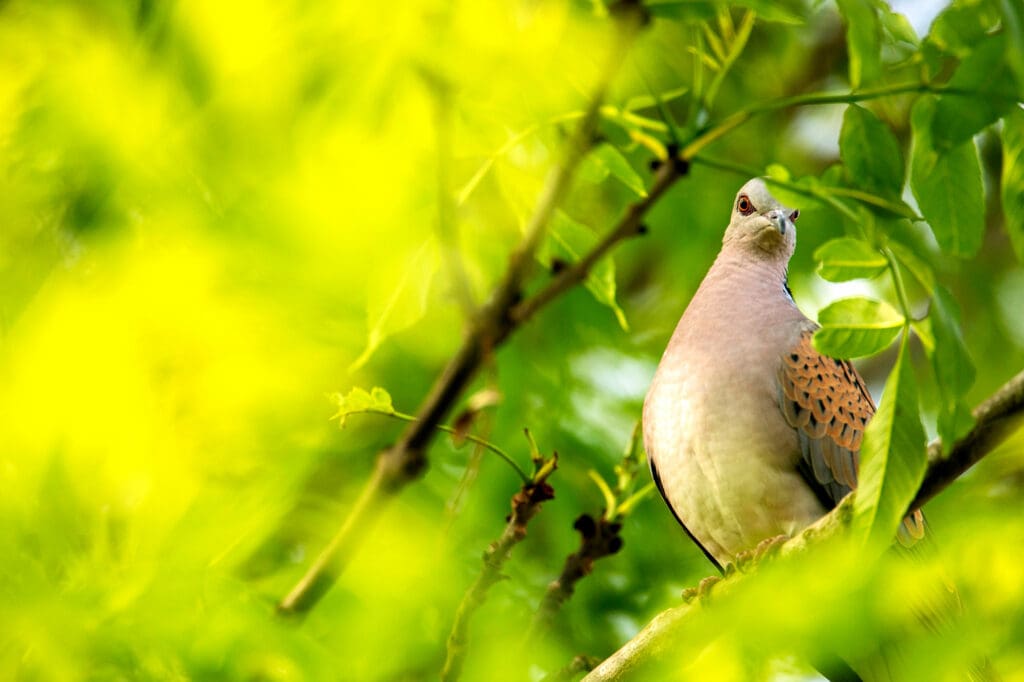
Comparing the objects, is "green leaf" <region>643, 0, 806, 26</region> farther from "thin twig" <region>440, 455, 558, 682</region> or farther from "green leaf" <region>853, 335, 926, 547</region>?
"thin twig" <region>440, 455, 558, 682</region>

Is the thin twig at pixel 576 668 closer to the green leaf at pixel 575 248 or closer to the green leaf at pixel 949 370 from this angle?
the green leaf at pixel 575 248

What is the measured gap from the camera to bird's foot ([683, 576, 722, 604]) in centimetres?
193

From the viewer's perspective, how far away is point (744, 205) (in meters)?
2.99

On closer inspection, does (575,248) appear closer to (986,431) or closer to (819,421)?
(986,431)

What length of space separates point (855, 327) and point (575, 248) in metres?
0.51

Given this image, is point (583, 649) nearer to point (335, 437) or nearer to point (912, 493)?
point (335, 437)

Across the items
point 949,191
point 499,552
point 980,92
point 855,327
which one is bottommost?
point 499,552

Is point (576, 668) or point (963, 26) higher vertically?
point (963, 26)

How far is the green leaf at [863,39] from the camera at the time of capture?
1.51 m

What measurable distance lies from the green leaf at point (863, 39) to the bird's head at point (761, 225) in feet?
4.23

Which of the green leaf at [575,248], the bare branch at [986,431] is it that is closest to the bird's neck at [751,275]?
the green leaf at [575,248]

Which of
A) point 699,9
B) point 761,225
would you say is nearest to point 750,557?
point 761,225

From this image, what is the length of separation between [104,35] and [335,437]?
75 cm

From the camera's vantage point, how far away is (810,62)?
13.6 ft
